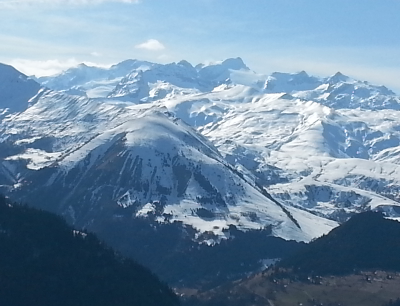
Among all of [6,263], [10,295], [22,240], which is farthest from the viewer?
[22,240]

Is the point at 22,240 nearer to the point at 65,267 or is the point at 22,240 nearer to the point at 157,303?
the point at 65,267

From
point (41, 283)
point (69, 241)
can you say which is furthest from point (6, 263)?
point (69, 241)

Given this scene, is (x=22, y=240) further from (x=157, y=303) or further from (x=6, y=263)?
(x=157, y=303)

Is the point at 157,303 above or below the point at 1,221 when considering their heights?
below

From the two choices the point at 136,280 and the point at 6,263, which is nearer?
the point at 6,263

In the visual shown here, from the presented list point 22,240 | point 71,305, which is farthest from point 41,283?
point 22,240

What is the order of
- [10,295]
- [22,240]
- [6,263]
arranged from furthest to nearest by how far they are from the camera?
1. [22,240]
2. [6,263]
3. [10,295]
